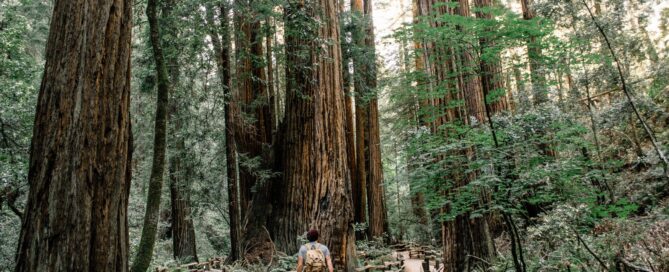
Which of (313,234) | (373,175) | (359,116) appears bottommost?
(313,234)

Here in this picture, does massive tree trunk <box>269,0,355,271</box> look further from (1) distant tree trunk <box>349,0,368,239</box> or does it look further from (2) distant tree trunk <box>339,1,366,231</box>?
(1) distant tree trunk <box>349,0,368,239</box>

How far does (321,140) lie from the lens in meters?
7.33

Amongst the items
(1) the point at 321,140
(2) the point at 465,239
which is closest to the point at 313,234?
(1) the point at 321,140

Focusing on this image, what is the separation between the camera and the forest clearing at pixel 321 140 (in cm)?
304

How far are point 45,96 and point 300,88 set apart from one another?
4.77 metres

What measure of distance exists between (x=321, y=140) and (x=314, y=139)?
0.13 m

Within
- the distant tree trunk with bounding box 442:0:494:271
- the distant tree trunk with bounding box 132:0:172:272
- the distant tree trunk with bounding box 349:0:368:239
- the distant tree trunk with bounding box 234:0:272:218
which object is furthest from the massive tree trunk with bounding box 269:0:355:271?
the distant tree trunk with bounding box 349:0:368:239

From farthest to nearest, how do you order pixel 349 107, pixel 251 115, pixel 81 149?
1. pixel 349 107
2. pixel 251 115
3. pixel 81 149

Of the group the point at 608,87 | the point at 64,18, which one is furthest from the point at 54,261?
the point at 608,87

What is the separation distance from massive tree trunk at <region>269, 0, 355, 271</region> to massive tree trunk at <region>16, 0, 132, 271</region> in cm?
394

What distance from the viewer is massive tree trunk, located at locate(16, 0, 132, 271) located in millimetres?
2822

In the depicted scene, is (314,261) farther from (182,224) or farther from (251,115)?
(182,224)

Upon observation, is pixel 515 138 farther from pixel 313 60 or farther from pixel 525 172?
pixel 313 60

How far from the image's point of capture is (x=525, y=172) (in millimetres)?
4531
